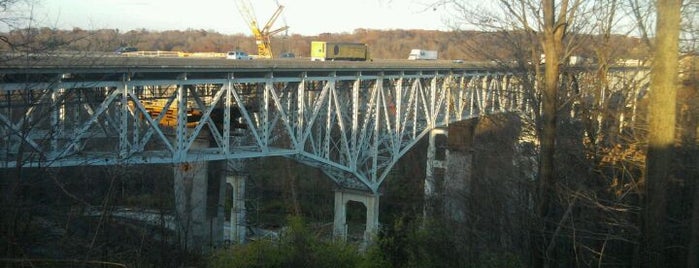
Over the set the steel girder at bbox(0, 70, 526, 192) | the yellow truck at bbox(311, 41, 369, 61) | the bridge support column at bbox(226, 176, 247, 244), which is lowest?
the bridge support column at bbox(226, 176, 247, 244)

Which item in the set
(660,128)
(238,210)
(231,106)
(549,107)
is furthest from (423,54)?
(660,128)

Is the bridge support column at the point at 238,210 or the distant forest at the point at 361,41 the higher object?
the distant forest at the point at 361,41

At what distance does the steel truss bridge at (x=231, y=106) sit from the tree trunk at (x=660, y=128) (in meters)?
3.31

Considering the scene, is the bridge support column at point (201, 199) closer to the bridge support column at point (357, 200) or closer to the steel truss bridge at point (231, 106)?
the steel truss bridge at point (231, 106)

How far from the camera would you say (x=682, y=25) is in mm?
8195

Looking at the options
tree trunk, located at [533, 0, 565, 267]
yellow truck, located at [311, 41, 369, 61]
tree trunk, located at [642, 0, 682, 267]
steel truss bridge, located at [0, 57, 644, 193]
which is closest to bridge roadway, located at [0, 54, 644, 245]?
steel truss bridge, located at [0, 57, 644, 193]

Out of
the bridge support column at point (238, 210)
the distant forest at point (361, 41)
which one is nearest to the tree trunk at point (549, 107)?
the distant forest at point (361, 41)

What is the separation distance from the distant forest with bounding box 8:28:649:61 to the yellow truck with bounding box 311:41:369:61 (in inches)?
137

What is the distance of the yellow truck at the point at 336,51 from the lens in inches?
1278

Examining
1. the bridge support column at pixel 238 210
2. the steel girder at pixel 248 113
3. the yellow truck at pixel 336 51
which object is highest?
the yellow truck at pixel 336 51

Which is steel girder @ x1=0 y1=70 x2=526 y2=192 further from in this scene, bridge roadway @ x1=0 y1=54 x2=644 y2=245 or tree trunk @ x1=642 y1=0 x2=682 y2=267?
tree trunk @ x1=642 y1=0 x2=682 y2=267

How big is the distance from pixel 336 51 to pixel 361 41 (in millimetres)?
32828

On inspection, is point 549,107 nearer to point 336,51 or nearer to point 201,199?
point 201,199

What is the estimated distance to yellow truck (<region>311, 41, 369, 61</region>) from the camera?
107 feet
